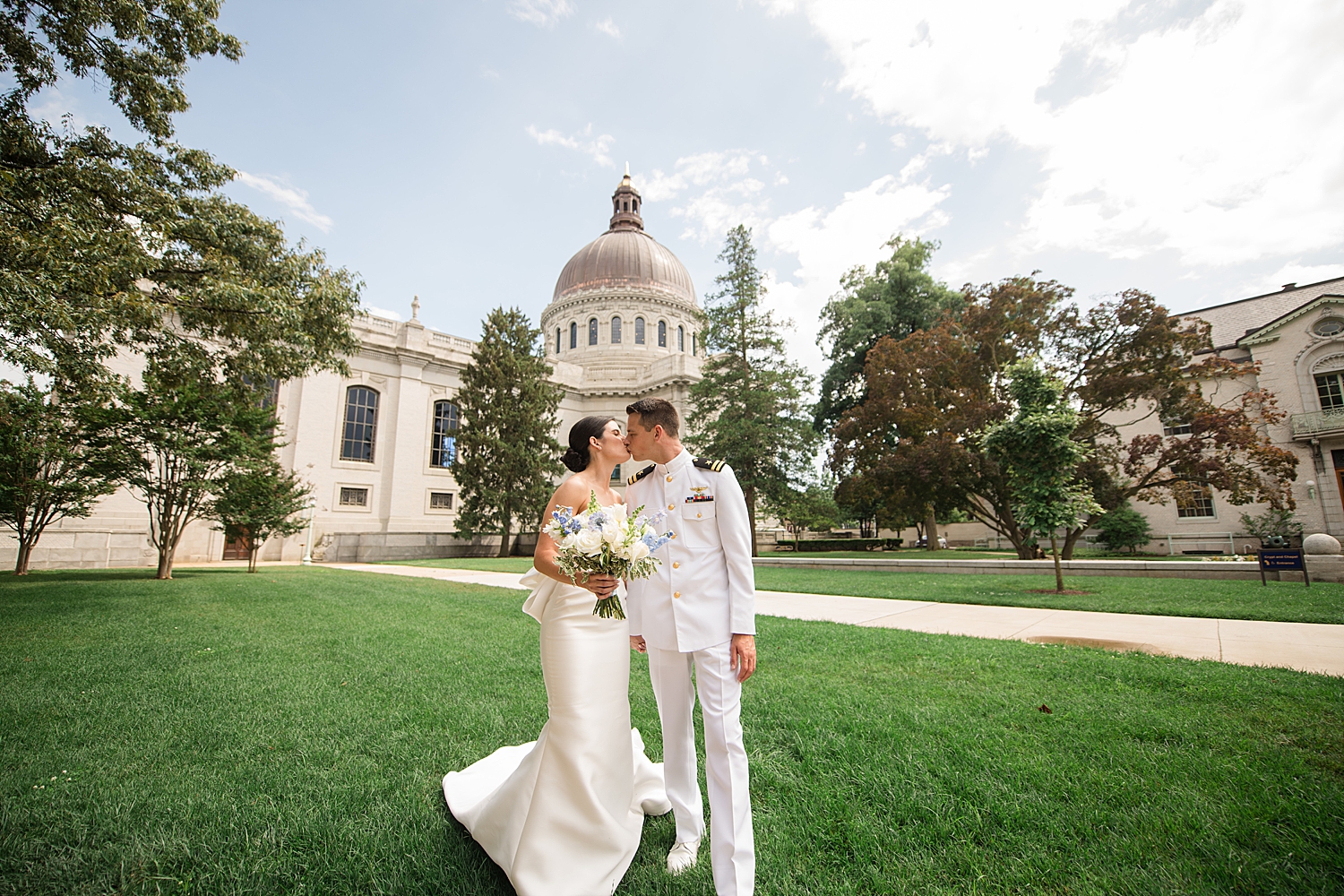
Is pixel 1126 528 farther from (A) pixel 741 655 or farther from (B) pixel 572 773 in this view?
(B) pixel 572 773

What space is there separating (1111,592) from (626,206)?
53473mm

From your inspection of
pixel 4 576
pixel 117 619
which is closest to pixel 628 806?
pixel 117 619

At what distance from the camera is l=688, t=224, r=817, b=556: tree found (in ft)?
83.8

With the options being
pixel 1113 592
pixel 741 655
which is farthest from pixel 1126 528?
pixel 741 655

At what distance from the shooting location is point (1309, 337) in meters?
25.2

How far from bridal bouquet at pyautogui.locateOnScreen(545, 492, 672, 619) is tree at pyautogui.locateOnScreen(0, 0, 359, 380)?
8370 millimetres

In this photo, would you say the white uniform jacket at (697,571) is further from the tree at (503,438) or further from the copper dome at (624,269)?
the copper dome at (624,269)

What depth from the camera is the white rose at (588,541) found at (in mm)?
2197

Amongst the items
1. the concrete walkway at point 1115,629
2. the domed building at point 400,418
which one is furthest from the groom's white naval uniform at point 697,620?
the domed building at point 400,418

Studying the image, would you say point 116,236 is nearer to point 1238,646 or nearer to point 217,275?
point 217,275

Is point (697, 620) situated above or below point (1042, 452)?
below

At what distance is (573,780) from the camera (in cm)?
230

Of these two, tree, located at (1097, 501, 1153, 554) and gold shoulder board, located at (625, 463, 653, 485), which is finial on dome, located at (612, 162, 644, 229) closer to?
tree, located at (1097, 501, 1153, 554)

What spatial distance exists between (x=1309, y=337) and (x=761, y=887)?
36.8 meters
